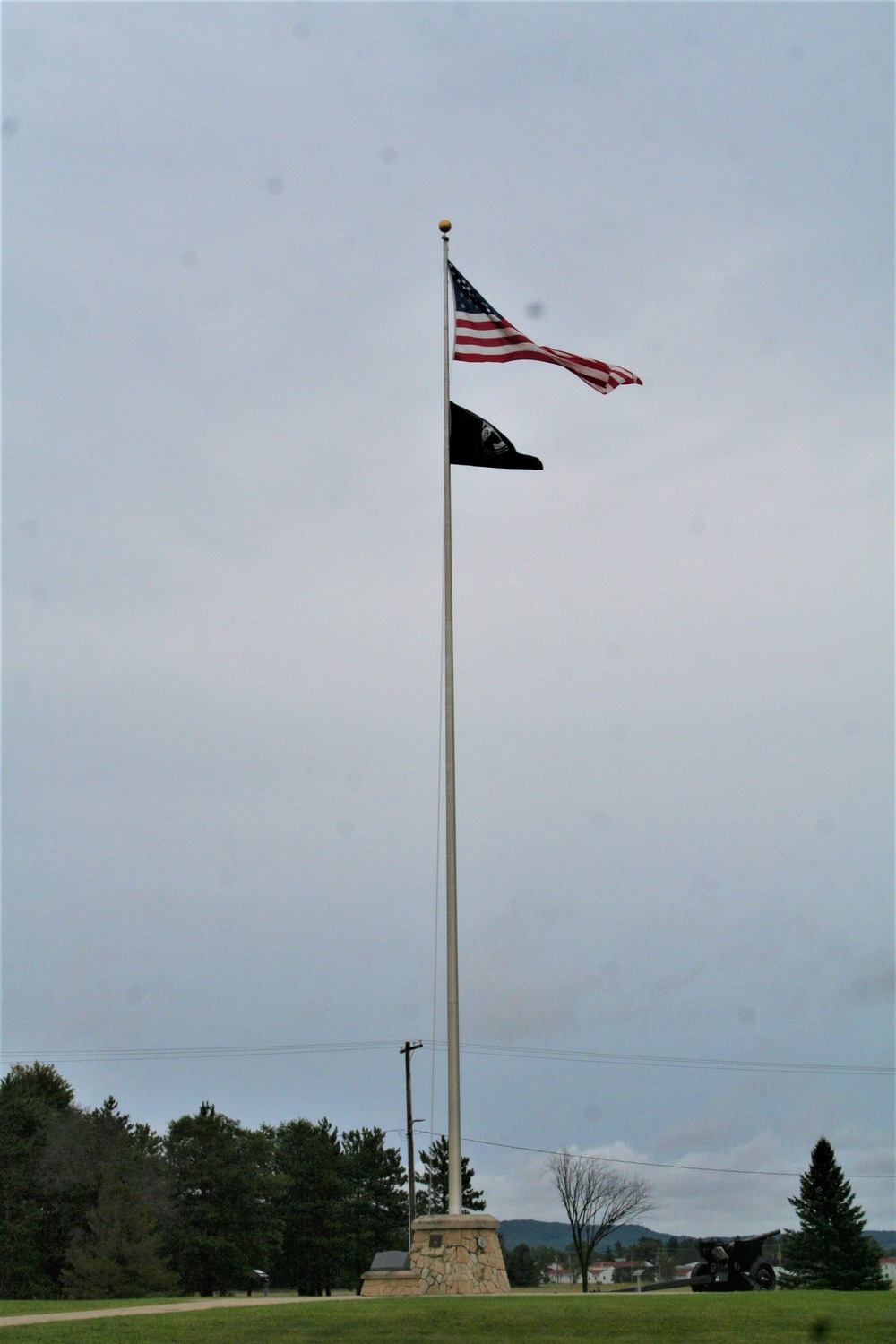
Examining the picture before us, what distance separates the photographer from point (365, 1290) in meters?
19.2

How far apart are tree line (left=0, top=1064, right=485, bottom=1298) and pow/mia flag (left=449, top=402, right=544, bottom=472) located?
3869cm

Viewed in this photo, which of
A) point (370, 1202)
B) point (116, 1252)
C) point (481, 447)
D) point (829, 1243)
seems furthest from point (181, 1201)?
point (481, 447)

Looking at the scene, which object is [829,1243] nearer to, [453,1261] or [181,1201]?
[181,1201]

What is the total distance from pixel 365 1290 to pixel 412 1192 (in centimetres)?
2920

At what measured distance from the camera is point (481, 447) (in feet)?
68.7

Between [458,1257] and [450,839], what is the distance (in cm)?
558

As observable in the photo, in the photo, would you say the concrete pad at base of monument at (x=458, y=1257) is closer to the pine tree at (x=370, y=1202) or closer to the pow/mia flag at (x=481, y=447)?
the pow/mia flag at (x=481, y=447)

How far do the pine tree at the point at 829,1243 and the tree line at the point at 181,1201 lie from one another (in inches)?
912

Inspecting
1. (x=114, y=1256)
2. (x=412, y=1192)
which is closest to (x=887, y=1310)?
(x=412, y=1192)

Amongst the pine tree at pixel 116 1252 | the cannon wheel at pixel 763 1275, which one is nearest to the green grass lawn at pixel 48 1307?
the cannon wheel at pixel 763 1275

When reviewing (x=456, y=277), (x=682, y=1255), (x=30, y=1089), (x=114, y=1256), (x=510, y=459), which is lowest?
(x=682, y=1255)

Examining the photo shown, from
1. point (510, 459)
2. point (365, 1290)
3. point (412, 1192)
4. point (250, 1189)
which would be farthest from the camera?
point (250, 1189)

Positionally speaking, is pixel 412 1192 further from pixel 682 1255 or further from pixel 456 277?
pixel 456 277

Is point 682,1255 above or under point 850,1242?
under
